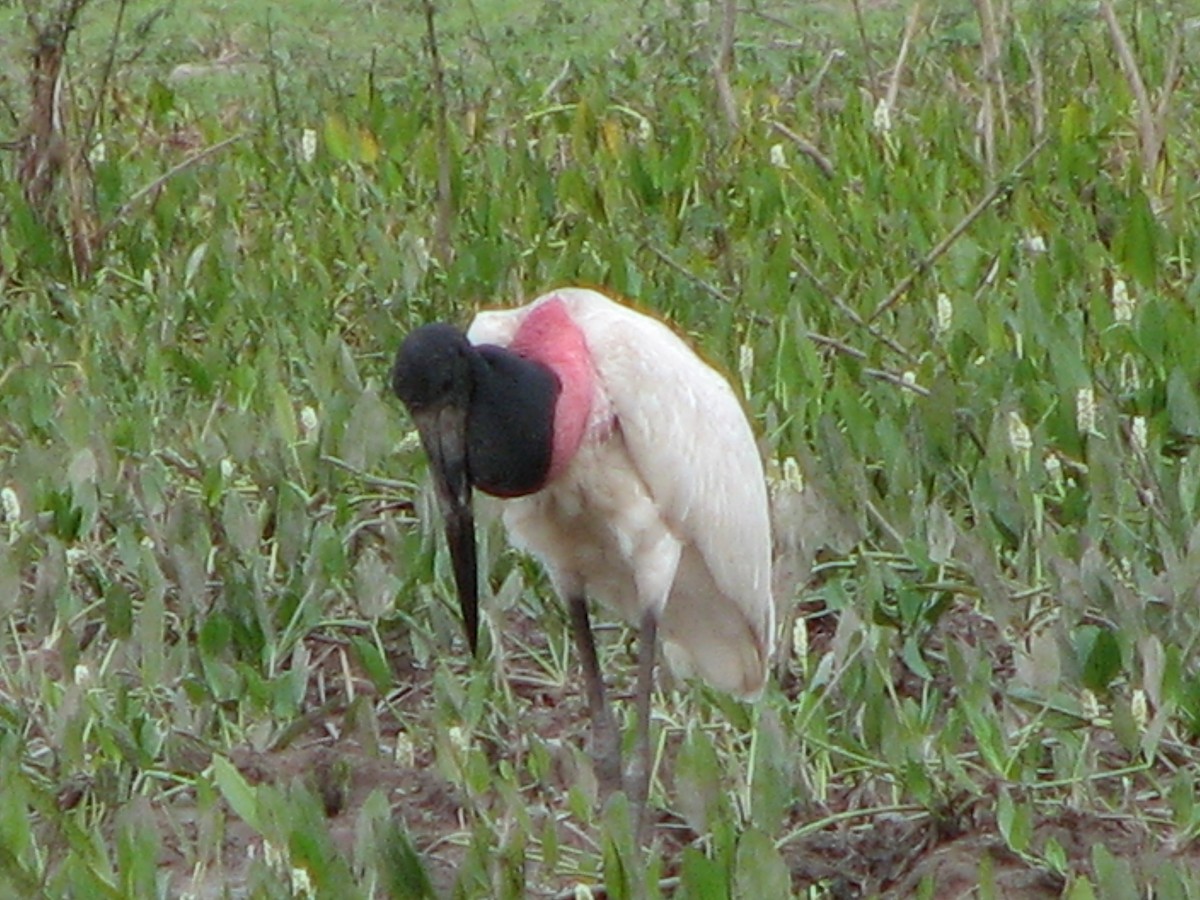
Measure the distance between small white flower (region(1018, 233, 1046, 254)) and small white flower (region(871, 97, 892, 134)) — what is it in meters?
0.86

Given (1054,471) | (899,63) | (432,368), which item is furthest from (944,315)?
(432,368)

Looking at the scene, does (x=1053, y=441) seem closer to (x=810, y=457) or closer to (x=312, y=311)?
(x=810, y=457)

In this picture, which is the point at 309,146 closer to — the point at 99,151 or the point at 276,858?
the point at 99,151

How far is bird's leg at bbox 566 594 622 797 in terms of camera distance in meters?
4.09

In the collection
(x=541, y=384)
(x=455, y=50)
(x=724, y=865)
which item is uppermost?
(x=541, y=384)

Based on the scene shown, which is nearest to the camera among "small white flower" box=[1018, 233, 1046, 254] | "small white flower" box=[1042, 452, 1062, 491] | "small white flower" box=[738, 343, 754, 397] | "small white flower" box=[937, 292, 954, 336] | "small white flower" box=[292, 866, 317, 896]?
"small white flower" box=[292, 866, 317, 896]

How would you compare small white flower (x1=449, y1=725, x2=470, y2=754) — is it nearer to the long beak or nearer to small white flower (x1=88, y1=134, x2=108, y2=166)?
the long beak

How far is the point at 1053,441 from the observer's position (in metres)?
4.84

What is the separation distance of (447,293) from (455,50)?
9.07 feet

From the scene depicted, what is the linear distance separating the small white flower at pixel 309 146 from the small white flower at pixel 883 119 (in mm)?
1437

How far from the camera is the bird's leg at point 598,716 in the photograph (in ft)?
13.4

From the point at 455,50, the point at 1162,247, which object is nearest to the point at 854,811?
the point at 1162,247

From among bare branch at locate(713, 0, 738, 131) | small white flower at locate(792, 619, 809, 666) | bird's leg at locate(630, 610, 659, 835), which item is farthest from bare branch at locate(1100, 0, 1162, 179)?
bird's leg at locate(630, 610, 659, 835)

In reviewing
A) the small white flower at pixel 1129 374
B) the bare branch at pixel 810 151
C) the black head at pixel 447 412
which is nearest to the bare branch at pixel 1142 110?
the bare branch at pixel 810 151
